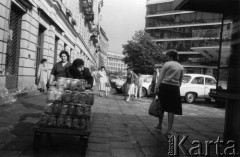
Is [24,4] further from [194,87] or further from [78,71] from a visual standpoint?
[194,87]

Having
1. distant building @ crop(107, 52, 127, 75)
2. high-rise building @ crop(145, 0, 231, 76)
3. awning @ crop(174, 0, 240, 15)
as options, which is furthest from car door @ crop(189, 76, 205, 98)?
distant building @ crop(107, 52, 127, 75)

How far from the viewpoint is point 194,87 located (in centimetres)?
1700

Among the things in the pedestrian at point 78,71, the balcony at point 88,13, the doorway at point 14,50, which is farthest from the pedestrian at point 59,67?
the balcony at point 88,13

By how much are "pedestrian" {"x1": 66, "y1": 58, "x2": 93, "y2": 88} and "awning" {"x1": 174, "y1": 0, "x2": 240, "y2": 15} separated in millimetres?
2279

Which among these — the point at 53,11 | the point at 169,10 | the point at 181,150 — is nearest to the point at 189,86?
the point at 53,11

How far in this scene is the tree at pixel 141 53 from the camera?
42.8m

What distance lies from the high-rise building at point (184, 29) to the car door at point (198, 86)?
31.0 metres

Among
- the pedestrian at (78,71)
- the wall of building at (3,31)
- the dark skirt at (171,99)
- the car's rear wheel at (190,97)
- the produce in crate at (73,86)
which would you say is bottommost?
the car's rear wheel at (190,97)

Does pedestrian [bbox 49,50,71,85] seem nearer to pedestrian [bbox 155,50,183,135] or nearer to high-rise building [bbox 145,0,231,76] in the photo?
pedestrian [bbox 155,50,183,135]

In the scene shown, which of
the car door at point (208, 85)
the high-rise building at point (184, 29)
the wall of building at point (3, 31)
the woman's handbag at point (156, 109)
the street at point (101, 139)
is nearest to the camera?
the street at point (101, 139)

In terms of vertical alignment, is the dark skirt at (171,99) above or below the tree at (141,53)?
below

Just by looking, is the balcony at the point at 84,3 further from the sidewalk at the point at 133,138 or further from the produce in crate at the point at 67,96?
the produce in crate at the point at 67,96

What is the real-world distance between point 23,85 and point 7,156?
8.17m

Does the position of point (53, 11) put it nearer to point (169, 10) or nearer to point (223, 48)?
point (223, 48)
